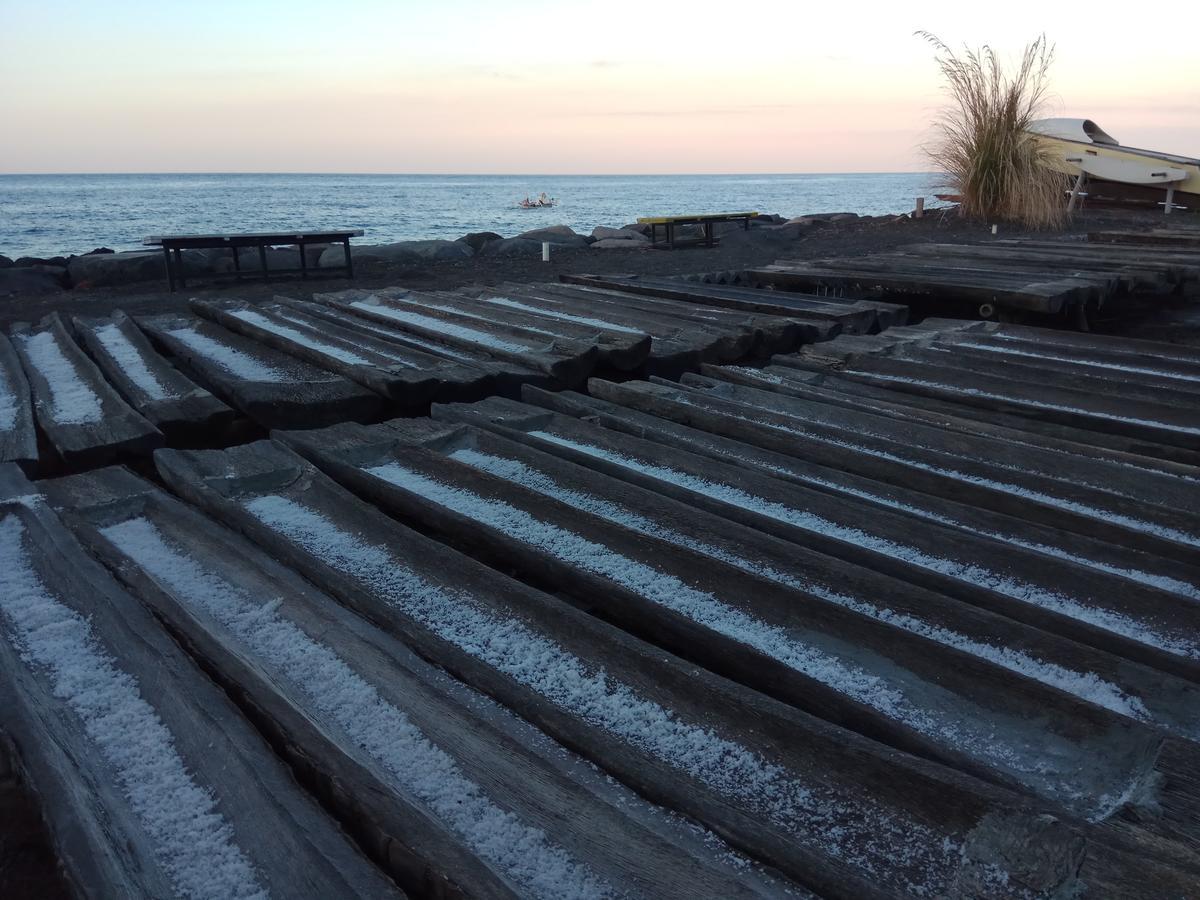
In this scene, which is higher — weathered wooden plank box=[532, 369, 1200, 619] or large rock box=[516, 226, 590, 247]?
large rock box=[516, 226, 590, 247]

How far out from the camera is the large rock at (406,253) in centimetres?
1315

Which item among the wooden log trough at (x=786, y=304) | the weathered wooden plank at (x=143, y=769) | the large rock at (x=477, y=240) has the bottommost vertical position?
the weathered wooden plank at (x=143, y=769)

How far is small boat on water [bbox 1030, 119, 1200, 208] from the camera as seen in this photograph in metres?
11.9

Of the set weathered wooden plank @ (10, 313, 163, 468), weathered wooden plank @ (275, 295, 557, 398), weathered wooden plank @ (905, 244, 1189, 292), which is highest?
weathered wooden plank @ (905, 244, 1189, 292)

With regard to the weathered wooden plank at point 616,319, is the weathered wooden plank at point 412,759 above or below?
below

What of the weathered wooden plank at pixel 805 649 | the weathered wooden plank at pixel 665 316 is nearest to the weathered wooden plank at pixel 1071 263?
the weathered wooden plank at pixel 665 316

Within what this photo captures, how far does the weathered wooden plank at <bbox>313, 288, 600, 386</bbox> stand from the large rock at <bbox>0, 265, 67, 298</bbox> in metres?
6.79

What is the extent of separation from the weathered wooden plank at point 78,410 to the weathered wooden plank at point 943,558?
1.40 meters

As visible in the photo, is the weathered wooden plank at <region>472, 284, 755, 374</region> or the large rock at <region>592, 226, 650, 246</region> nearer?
the weathered wooden plank at <region>472, 284, 755, 374</region>

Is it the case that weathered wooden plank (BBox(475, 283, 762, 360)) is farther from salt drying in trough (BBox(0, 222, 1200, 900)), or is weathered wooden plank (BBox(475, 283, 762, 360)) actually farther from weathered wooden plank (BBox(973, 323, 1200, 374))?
weathered wooden plank (BBox(973, 323, 1200, 374))

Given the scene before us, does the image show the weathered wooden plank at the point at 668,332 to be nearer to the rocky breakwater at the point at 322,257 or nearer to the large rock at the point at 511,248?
the rocky breakwater at the point at 322,257

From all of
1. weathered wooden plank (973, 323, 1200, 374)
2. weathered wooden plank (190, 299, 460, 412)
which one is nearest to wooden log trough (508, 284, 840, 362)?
weathered wooden plank (973, 323, 1200, 374)

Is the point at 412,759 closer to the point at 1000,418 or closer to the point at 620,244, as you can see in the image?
the point at 1000,418

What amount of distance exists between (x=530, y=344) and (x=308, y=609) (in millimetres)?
2378
